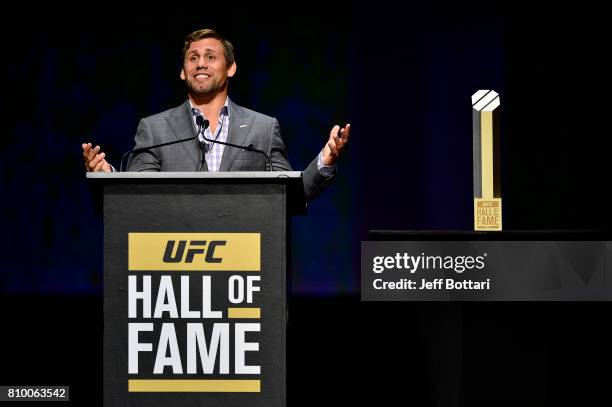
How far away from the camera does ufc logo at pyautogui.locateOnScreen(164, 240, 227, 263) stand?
2.10 meters

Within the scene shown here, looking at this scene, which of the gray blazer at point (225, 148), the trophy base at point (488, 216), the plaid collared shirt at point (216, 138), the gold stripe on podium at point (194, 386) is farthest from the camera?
the plaid collared shirt at point (216, 138)

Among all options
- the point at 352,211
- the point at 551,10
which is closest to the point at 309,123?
the point at 352,211

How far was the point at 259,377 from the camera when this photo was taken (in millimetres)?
2090

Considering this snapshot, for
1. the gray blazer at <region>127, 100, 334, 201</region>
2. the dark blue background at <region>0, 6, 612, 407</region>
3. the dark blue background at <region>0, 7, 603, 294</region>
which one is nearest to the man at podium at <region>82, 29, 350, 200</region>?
the gray blazer at <region>127, 100, 334, 201</region>

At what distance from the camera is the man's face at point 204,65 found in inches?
112

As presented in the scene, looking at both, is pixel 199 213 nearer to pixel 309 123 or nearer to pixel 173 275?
pixel 173 275

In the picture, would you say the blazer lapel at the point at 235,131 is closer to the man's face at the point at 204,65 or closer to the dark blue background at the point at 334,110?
the man's face at the point at 204,65

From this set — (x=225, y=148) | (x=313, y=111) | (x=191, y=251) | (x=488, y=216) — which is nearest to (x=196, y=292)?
(x=191, y=251)

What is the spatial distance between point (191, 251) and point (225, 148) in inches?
30.1

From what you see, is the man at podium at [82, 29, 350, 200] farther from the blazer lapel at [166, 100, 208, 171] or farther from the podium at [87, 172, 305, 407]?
the podium at [87, 172, 305, 407]

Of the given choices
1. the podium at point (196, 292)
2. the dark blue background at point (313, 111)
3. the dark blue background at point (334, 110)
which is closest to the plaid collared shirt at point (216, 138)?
the podium at point (196, 292)

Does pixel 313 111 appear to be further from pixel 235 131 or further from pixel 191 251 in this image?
pixel 191 251

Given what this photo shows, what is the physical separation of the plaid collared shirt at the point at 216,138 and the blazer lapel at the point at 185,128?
0.08ft

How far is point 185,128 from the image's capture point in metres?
2.85
